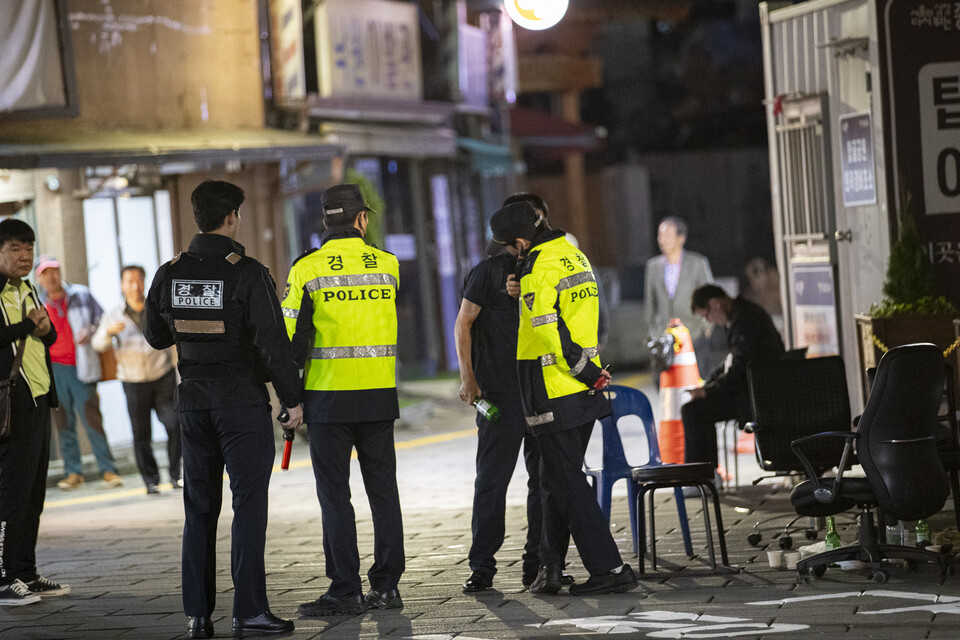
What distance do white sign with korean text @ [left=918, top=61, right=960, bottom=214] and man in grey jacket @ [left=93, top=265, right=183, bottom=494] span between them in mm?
6441

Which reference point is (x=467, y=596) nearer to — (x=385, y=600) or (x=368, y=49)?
(x=385, y=600)

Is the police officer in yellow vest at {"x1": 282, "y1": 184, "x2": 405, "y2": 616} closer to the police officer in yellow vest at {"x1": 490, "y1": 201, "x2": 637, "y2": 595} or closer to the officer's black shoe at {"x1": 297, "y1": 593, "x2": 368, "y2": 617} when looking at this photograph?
the officer's black shoe at {"x1": 297, "y1": 593, "x2": 368, "y2": 617}

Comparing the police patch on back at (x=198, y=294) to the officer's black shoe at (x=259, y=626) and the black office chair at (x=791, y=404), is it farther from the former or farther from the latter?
the black office chair at (x=791, y=404)

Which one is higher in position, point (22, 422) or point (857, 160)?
point (857, 160)

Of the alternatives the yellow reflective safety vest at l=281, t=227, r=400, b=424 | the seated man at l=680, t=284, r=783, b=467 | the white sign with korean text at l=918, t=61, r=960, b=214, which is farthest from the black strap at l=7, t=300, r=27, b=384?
the white sign with korean text at l=918, t=61, r=960, b=214

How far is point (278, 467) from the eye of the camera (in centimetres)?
1402

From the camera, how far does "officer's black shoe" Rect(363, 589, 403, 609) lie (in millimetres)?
7395

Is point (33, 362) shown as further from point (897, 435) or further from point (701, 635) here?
point (897, 435)

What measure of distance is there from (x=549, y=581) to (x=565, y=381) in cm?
104

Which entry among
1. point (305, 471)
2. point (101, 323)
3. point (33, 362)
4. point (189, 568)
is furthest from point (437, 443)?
point (189, 568)

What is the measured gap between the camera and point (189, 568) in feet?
23.0

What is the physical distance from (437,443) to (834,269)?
4.94m

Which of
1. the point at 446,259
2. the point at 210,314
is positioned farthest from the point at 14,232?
the point at 446,259

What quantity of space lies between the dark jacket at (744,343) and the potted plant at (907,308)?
70cm
